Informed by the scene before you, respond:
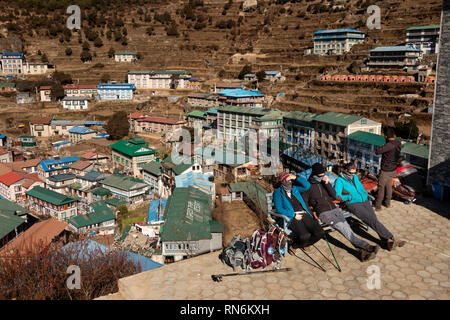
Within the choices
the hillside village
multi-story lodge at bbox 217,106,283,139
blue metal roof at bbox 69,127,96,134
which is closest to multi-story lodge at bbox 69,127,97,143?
blue metal roof at bbox 69,127,96,134

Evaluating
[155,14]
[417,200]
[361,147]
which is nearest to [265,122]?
[361,147]

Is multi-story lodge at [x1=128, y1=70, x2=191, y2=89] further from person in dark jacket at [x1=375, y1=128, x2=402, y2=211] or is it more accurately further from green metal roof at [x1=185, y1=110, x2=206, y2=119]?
person in dark jacket at [x1=375, y1=128, x2=402, y2=211]

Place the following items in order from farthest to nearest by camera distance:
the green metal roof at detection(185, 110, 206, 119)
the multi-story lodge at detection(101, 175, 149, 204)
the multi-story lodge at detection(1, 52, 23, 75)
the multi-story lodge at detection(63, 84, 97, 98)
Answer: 1. the multi-story lodge at detection(1, 52, 23, 75)
2. the multi-story lodge at detection(63, 84, 97, 98)
3. the green metal roof at detection(185, 110, 206, 119)
4. the multi-story lodge at detection(101, 175, 149, 204)

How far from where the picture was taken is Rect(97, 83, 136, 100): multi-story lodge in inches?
1896

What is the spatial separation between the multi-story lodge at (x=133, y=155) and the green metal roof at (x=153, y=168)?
197cm

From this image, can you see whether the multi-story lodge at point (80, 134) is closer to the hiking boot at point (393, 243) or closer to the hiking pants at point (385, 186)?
the hiking pants at point (385, 186)

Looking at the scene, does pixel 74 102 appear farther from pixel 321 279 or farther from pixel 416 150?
pixel 321 279

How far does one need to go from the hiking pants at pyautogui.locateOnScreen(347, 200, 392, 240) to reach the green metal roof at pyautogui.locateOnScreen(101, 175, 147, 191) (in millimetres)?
22042

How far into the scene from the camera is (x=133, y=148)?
3241cm

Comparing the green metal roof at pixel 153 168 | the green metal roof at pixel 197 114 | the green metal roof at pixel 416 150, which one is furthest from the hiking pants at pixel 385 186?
the green metal roof at pixel 197 114

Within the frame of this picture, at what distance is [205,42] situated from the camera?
195 feet

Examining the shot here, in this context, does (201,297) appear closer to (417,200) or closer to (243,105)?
(417,200)

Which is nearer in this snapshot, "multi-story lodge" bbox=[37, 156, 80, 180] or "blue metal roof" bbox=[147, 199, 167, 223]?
"blue metal roof" bbox=[147, 199, 167, 223]

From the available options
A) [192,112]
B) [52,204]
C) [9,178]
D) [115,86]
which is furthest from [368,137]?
[115,86]
